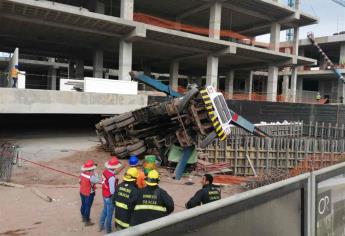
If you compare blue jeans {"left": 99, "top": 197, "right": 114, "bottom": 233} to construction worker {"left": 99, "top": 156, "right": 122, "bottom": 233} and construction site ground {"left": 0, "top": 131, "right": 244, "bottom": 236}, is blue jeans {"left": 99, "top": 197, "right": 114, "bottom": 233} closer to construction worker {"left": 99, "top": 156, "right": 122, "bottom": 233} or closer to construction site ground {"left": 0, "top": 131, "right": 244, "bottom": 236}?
construction worker {"left": 99, "top": 156, "right": 122, "bottom": 233}

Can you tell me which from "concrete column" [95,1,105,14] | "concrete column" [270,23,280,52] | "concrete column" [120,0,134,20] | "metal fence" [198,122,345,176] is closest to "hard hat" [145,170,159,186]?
"metal fence" [198,122,345,176]

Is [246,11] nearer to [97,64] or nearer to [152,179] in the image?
[97,64]

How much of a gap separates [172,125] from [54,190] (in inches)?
195

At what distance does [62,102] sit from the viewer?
1678cm

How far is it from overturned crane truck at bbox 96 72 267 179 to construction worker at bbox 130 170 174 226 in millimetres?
5986

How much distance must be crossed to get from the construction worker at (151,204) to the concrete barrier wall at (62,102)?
12.9m

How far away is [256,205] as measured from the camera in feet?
8.50

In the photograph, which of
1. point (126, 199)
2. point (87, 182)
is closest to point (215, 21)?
point (87, 182)

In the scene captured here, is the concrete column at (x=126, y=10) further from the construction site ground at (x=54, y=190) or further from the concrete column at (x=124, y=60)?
the construction site ground at (x=54, y=190)

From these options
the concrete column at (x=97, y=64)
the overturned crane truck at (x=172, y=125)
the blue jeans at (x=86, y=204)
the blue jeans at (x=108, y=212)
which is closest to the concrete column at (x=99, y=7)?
the concrete column at (x=97, y=64)

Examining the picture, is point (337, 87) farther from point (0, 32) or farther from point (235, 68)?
point (0, 32)

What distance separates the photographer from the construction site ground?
22.6ft

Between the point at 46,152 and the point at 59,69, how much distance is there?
115 feet

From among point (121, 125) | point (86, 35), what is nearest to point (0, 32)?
point (86, 35)
